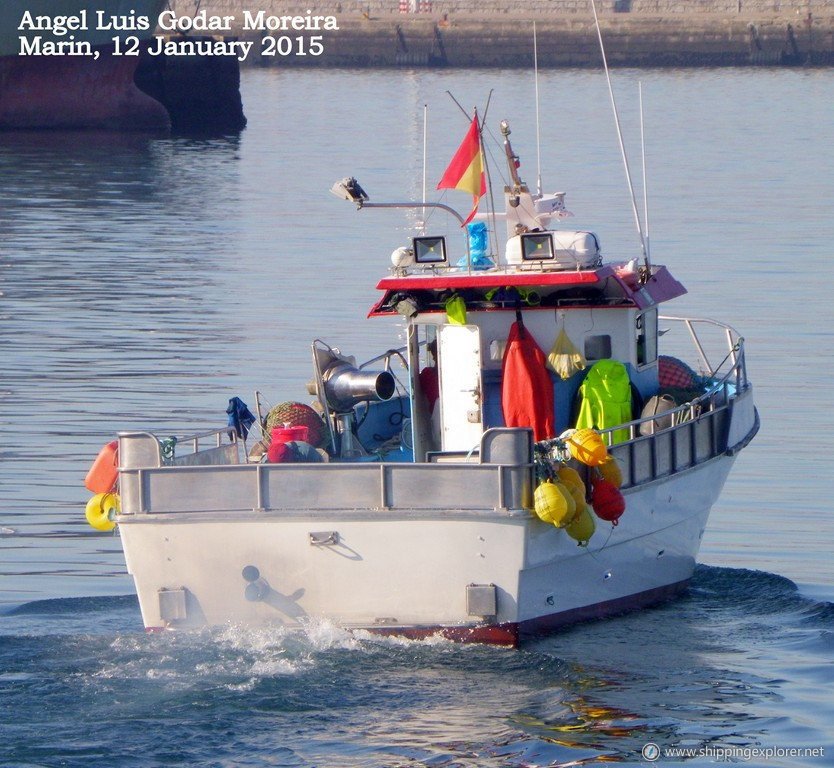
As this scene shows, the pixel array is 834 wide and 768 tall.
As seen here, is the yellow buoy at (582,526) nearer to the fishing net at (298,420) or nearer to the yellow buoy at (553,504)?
the yellow buoy at (553,504)

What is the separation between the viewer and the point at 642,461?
12.3 metres

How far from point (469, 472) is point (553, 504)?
57 centimetres

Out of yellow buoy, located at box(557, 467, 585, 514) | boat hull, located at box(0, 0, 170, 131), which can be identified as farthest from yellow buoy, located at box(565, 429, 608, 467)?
boat hull, located at box(0, 0, 170, 131)

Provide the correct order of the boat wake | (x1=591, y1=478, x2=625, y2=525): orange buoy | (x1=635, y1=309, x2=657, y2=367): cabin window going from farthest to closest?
(x1=635, y1=309, x2=657, y2=367): cabin window → (x1=591, y1=478, x2=625, y2=525): orange buoy → the boat wake

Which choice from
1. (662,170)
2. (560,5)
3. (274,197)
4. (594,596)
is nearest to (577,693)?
(594,596)

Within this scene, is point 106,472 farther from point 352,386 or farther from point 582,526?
point 582,526

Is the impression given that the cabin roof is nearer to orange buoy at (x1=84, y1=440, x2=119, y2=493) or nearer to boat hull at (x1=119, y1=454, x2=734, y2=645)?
boat hull at (x1=119, y1=454, x2=734, y2=645)

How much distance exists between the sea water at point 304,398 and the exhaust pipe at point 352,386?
2.04m

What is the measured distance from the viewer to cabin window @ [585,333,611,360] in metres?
13.1

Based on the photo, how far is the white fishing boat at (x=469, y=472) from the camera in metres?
11.0

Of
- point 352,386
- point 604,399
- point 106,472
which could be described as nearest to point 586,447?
point 604,399

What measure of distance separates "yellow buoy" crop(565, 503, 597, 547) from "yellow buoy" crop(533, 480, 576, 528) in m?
0.24
